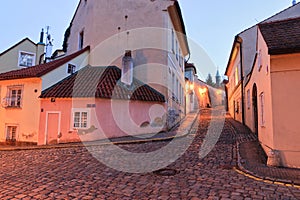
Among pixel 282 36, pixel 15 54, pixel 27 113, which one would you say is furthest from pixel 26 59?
pixel 282 36

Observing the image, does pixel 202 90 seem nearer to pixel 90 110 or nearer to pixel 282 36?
pixel 90 110

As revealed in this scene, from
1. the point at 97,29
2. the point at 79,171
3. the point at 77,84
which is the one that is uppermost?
the point at 97,29

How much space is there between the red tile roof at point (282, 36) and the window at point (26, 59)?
2327 cm

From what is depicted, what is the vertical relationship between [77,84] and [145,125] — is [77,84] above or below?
above

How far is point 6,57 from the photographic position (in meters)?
22.1

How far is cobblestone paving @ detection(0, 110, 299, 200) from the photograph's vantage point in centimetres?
475

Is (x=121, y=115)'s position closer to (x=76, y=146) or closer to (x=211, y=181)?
(x=76, y=146)

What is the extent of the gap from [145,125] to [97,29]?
30.0 ft

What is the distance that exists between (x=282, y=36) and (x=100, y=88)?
32.4 ft

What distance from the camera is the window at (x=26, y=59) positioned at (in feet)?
76.7

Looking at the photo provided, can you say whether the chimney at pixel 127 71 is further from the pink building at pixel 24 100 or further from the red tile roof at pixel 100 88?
the pink building at pixel 24 100

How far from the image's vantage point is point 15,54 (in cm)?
2277

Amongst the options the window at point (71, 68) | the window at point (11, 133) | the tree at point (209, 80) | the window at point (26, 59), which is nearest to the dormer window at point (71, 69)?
the window at point (71, 68)

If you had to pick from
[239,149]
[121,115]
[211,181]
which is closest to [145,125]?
[121,115]
